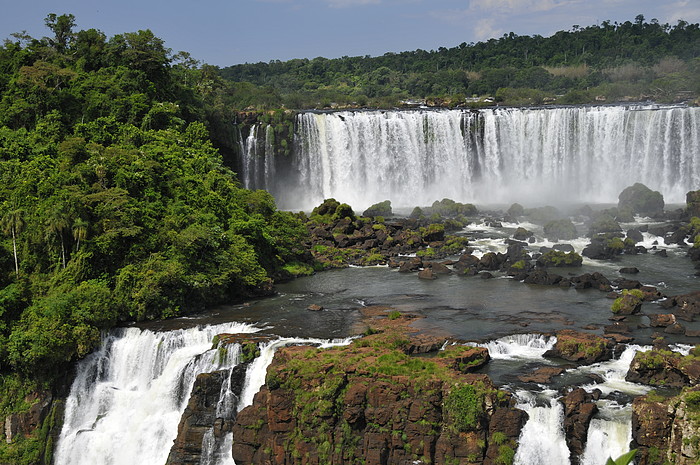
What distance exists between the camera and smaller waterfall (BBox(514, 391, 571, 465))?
63.8 feet

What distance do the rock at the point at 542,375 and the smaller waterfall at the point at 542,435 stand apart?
5.11 feet

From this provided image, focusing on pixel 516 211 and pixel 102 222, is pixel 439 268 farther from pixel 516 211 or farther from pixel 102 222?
pixel 102 222

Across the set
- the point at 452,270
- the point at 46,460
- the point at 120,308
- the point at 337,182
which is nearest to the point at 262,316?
the point at 120,308

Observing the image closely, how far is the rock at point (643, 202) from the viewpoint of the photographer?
46625 mm

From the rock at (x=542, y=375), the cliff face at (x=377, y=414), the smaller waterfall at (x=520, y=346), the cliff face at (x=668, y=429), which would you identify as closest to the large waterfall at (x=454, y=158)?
the smaller waterfall at (x=520, y=346)

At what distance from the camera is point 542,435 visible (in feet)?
64.5

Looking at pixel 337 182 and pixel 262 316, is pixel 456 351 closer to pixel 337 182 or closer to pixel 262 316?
pixel 262 316

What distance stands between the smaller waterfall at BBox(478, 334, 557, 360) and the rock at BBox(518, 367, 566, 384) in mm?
1319

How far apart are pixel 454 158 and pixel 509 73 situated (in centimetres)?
4069

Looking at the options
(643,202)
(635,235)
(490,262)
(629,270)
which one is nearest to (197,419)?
(490,262)

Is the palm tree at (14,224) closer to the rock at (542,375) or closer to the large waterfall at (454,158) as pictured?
the rock at (542,375)

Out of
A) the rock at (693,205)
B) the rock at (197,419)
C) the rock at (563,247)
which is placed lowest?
the rock at (197,419)

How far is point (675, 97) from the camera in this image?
2689 inches

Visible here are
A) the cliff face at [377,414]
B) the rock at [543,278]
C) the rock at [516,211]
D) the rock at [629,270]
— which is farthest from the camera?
the rock at [516,211]
